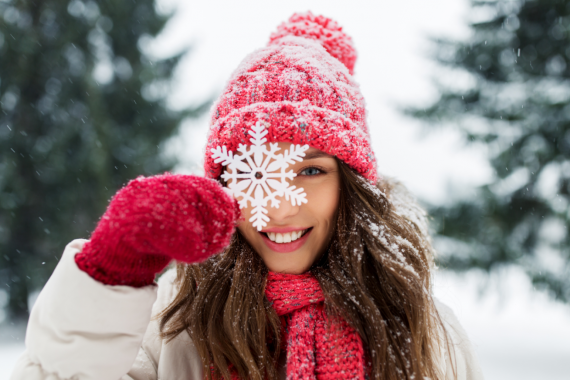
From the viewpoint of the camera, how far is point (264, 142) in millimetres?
1337

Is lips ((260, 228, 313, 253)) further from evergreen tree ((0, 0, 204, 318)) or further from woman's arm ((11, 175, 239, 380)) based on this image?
evergreen tree ((0, 0, 204, 318))

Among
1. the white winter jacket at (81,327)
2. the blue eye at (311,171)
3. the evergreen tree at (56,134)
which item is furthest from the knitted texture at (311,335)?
the evergreen tree at (56,134)

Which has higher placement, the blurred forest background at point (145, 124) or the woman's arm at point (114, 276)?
the blurred forest background at point (145, 124)

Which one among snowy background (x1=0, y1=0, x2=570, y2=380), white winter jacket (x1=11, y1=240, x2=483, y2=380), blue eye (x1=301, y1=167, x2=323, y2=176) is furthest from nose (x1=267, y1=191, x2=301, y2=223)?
snowy background (x1=0, y1=0, x2=570, y2=380)

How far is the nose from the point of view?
1.38 m

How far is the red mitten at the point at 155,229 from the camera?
96 centimetres

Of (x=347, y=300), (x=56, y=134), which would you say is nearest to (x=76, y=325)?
(x=347, y=300)

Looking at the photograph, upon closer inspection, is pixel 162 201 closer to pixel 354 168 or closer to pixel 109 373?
pixel 109 373

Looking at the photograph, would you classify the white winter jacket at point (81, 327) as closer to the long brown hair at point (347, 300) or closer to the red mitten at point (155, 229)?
the red mitten at point (155, 229)

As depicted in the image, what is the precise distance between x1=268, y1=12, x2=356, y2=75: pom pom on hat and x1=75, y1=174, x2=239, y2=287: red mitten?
103 cm

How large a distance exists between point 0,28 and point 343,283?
22.7 feet

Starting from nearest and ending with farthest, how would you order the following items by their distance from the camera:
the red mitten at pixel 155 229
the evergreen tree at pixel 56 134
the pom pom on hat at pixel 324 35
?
the red mitten at pixel 155 229, the pom pom on hat at pixel 324 35, the evergreen tree at pixel 56 134

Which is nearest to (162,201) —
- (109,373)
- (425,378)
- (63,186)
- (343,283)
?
(109,373)

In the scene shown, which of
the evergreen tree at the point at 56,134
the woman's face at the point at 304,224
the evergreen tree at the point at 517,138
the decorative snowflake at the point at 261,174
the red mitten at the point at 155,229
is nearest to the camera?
the red mitten at the point at 155,229
